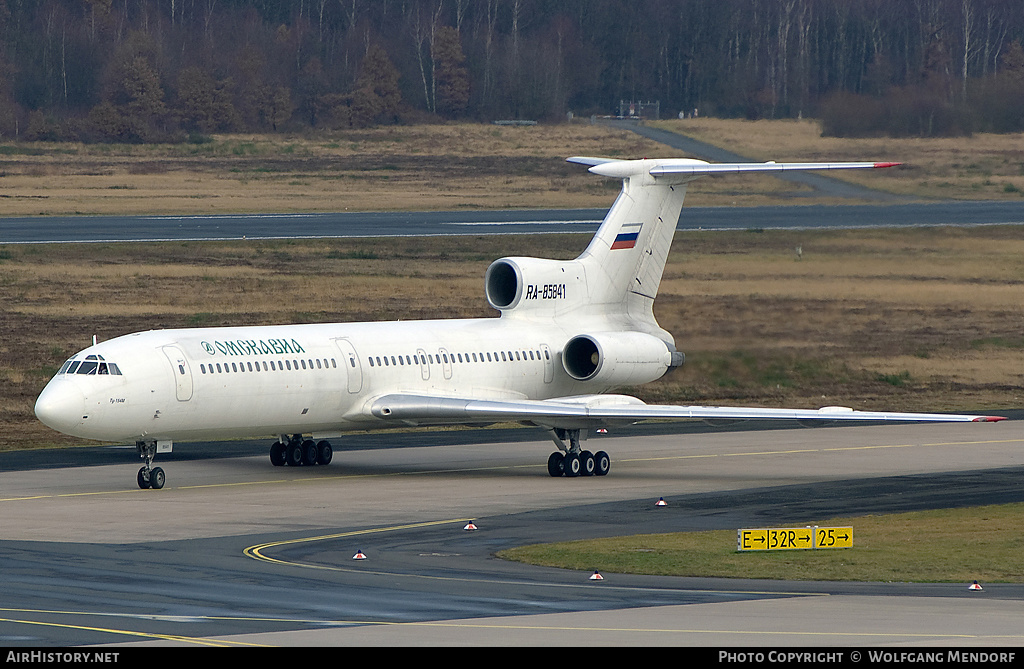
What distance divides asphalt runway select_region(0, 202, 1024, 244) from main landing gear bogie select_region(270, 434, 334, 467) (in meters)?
31.8

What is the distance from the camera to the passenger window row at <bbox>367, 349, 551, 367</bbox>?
125ft

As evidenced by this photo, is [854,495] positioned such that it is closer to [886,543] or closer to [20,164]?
[886,543]

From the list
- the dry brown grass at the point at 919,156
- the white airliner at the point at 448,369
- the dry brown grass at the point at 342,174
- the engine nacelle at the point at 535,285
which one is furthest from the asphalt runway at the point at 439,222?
the engine nacelle at the point at 535,285

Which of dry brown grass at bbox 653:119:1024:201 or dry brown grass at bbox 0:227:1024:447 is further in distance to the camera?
dry brown grass at bbox 653:119:1024:201

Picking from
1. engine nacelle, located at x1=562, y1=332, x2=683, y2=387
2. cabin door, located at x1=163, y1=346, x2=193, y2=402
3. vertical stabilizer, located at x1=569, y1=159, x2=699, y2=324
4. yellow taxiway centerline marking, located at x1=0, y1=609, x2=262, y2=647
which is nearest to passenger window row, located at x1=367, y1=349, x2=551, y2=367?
engine nacelle, located at x1=562, y1=332, x2=683, y2=387

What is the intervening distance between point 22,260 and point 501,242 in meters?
19.7

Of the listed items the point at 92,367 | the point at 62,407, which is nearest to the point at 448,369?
the point at 92,367

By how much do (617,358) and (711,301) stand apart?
16.4 metres

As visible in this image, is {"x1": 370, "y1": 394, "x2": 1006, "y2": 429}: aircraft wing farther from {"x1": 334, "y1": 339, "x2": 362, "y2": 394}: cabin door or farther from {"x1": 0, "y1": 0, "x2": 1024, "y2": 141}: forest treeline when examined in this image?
{"x1": 0, "y1": 0, "x2": 1024, "y2": 141}: forest treeline

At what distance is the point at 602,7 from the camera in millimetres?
131375

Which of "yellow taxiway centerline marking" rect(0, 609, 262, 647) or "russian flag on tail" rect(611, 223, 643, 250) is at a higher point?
"russian flag on tail" rect(611, 223, 643, 250)

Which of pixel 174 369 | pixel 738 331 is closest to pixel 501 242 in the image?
pixel 738 331

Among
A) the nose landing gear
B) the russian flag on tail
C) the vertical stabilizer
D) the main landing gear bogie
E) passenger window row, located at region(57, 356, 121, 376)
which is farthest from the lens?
the russian flag on tail

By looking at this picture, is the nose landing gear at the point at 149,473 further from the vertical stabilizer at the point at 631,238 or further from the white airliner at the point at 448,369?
the vertical stabilizer at the point at 631,238
